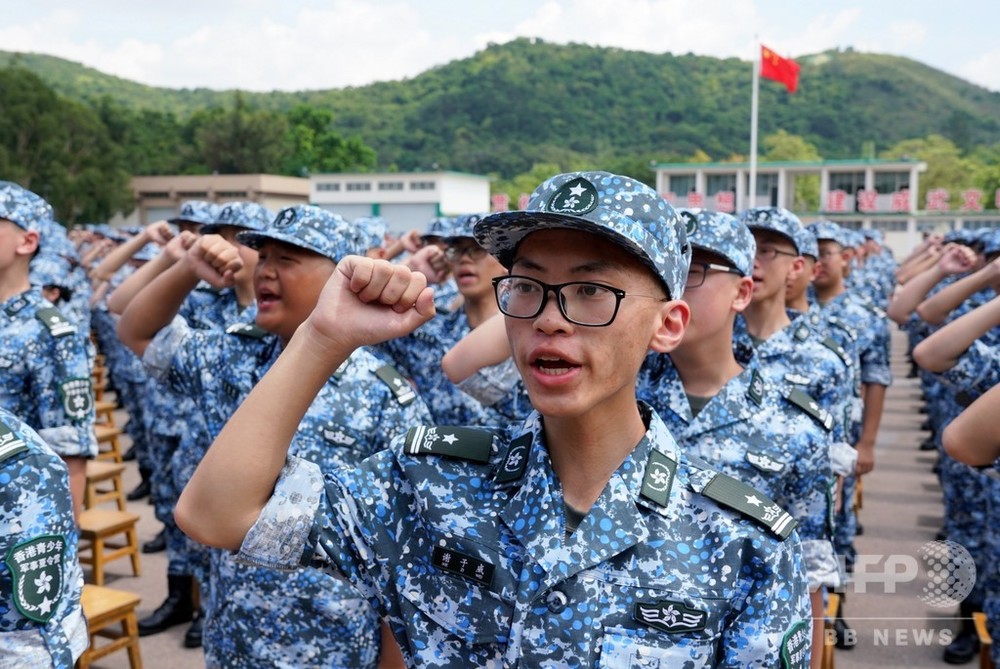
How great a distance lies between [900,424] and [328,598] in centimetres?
1088

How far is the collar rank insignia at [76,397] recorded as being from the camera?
3.59 m

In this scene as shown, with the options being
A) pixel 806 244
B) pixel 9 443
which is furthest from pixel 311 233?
pixel 806 244

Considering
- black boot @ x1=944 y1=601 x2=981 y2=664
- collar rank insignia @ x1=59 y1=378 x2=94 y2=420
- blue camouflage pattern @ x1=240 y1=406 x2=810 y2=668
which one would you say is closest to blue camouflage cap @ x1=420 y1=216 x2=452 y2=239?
collar rank insignia @ x1=59 y1=378 x2=94 y2=420

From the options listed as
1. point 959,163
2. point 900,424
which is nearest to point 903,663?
point 900,424

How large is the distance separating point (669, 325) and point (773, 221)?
104 inches

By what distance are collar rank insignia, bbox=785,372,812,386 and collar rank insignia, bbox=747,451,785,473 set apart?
3.74 feet

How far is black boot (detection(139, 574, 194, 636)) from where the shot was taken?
539 cm

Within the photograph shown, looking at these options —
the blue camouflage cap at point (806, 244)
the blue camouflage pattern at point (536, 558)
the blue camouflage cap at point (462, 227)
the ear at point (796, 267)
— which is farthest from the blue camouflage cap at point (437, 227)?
the blue camouflage pattern at point (536, 558)

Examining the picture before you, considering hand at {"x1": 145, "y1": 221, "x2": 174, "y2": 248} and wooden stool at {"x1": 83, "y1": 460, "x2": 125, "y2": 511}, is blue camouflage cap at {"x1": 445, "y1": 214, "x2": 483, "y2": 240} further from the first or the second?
wooden stool at {"x1": 83, "y1": 460, "x2": 125, "y2": 511}

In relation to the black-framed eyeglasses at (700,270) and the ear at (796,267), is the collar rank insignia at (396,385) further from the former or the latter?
the ear at (796,267)

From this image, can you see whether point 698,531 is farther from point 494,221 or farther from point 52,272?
point 52,272

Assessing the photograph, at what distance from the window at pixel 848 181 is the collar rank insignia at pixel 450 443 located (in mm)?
52645

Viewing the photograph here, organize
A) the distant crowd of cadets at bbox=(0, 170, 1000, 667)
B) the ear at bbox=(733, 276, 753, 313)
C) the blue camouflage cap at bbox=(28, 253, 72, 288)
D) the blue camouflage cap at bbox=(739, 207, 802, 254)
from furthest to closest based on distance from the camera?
the blue camouflage cap at bbox=(28, 253, 72, 288) → the blue camouflage cap at bbox=(739, 207, 802, 254) → the ear at bbox=(733, 276, 753, 313) → the distant crowd of cadets at bbox=(0, 170, 1000, 667)

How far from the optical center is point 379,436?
2.96m
